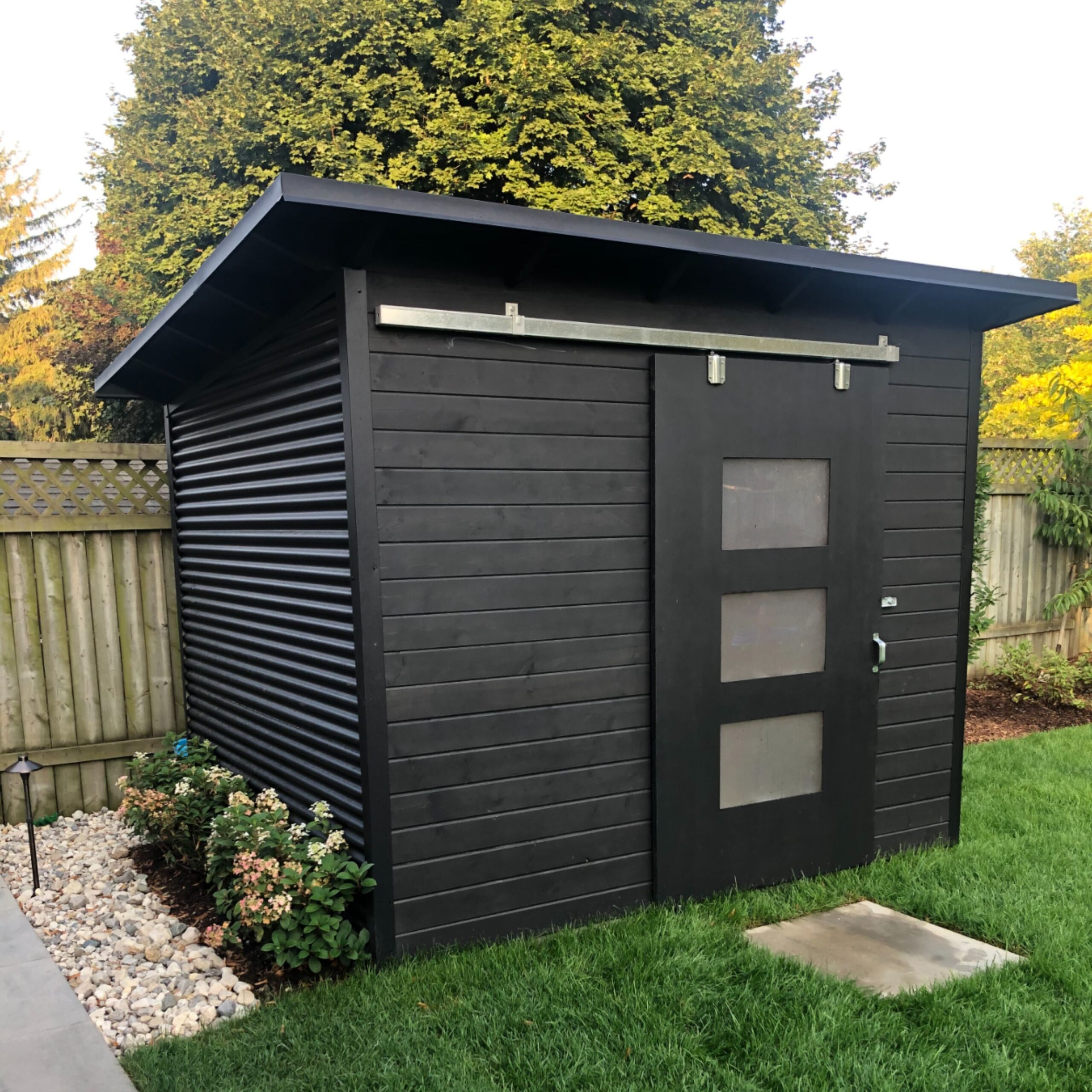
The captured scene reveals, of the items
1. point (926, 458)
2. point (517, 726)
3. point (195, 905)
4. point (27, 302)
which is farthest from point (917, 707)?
point (27, 302)

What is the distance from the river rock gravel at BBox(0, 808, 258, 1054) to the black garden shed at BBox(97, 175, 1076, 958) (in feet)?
2.07

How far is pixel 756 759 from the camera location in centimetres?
365

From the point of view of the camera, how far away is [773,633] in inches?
144

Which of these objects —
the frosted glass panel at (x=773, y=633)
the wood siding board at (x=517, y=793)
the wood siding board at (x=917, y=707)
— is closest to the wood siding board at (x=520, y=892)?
the wood siding board at (x=517, y=793)

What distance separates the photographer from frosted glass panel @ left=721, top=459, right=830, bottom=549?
3.57 metres

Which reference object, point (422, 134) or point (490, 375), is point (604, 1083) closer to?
point (490, 375)

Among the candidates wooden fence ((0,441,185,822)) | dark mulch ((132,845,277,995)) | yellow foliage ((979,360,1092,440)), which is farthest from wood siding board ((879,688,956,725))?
yellow foliage ((979,360,1092,440))

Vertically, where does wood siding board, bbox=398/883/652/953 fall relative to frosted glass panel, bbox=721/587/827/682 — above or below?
below

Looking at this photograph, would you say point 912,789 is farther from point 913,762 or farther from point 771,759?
point 771,759

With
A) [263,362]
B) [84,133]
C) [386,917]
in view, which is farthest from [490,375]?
[84,133]

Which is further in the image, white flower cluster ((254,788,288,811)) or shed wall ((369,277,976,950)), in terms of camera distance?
white flower cluster ((254,788,288,811))

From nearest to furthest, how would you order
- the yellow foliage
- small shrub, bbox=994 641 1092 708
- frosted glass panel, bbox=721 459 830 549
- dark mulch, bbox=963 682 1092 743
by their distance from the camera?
frosted glass panel, bbox=721 459 830 549 < dark mulch, bbox=963 682 1092 743 < small shrub, bbox=994 641 1092 708 < the yellow foliage

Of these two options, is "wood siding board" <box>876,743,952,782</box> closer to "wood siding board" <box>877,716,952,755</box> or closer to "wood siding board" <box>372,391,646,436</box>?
"wood siding board" <box>877,716,952,755</box>

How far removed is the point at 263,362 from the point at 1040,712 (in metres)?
6.48
